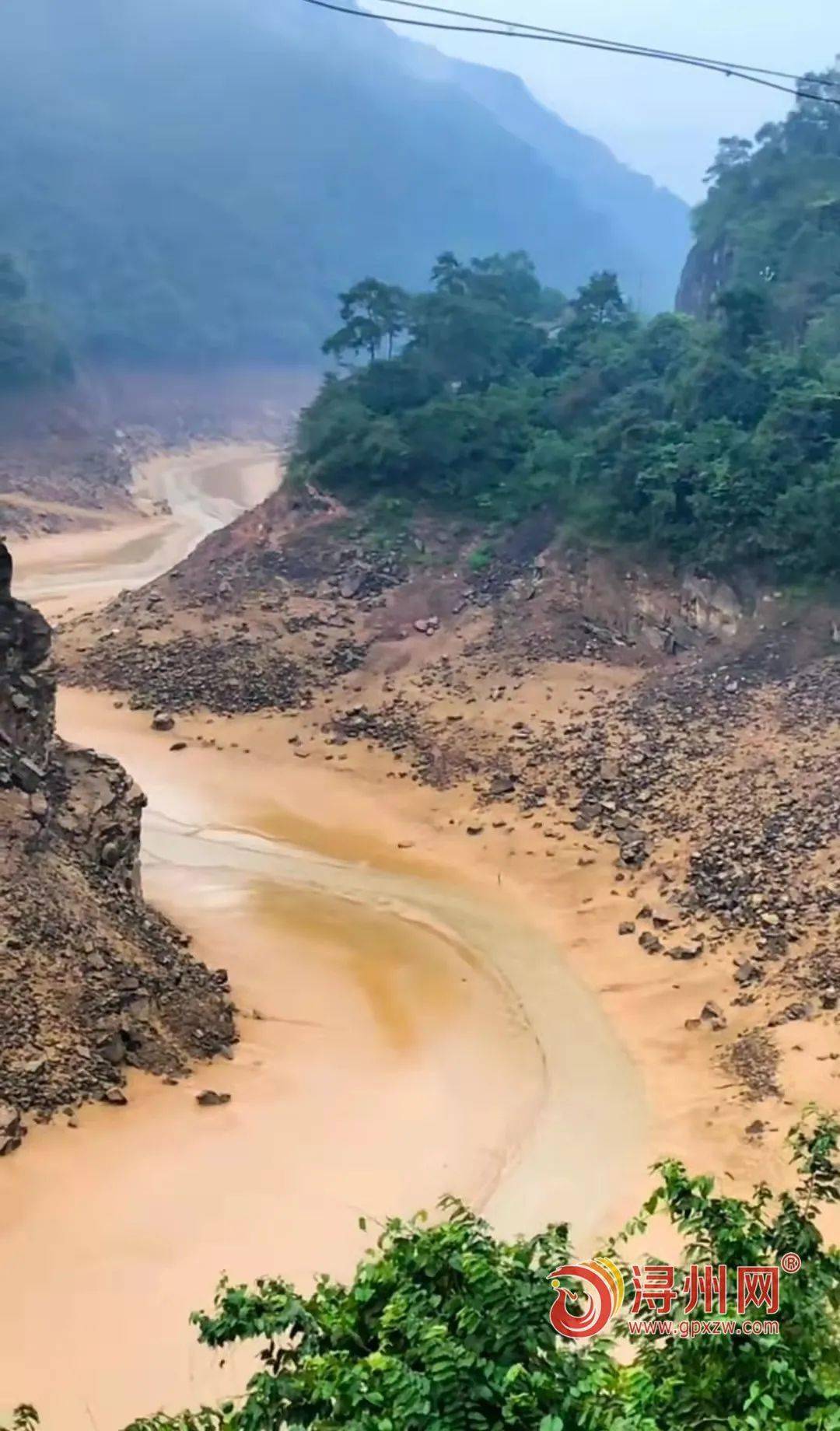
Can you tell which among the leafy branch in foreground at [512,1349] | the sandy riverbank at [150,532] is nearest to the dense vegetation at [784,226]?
the sandy riverbank at [150,532]

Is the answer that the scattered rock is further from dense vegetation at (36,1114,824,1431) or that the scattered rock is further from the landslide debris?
dense vegetation at (36,1114,824,1431)

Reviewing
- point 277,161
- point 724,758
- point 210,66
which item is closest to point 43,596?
point 724,758

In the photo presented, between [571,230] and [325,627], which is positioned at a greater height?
[571,230]

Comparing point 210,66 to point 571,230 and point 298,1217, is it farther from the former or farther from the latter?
point 298,1217

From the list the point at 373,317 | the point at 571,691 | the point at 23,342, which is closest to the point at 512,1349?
the point at 571,691

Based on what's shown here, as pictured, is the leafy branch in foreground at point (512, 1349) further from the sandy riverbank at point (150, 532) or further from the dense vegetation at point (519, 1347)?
the sandy riverbank at point (150, 532)

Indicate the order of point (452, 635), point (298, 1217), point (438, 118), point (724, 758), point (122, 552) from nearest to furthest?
point (298, 1217)
point (724, 758)
point (452, 635)
point (122, 552)
point (438, 118)
